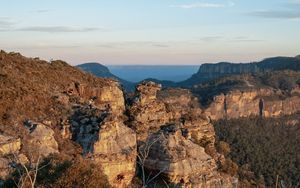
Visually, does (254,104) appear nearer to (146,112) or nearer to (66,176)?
(146,112)

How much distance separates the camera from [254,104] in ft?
463

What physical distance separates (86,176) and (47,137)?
6.94 metres

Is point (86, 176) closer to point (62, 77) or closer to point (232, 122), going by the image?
point (62, 77)

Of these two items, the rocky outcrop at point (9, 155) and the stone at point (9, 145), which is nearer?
the rocky outcrop at point (9, 155)

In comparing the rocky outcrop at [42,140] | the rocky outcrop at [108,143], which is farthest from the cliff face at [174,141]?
the rocky outcrop at [42,140]

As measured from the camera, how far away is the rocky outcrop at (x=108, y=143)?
84.9 feet

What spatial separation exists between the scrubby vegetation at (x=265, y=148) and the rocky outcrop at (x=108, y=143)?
18.0 m

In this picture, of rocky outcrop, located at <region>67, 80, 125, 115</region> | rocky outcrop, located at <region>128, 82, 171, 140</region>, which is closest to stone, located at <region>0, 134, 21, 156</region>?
rocky outcrop, located at <region>128, 82, 171, 140</region>

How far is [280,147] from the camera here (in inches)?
3629

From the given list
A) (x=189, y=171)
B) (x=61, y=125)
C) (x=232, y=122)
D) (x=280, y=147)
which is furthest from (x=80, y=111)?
(x=232, y=122)

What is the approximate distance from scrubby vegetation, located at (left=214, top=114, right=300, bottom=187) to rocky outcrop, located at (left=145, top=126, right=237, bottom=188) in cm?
1332

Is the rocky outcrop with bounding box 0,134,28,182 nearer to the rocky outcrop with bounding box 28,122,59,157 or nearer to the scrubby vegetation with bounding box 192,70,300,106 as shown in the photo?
the rocky outcrop with bounding box 28,122,59,157

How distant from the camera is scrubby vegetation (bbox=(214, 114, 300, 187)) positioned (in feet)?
207

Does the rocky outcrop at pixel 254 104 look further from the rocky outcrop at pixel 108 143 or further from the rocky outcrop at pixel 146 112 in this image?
the rocky outcrop at pixel 108 143
